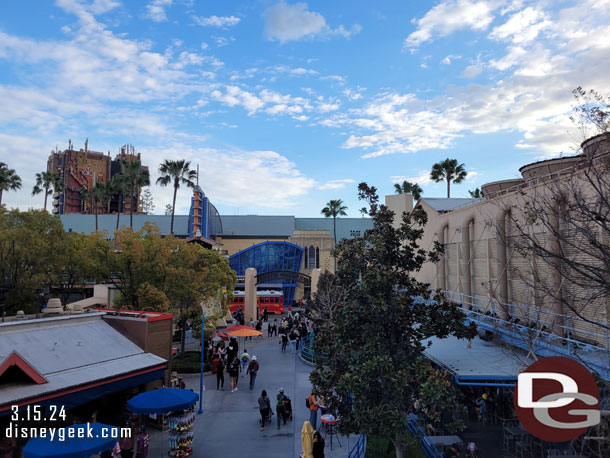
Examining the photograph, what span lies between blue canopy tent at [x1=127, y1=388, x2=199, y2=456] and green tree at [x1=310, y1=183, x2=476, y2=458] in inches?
167

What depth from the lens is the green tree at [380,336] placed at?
10281mm

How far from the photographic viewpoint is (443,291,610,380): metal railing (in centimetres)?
1200

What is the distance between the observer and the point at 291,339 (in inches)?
1238

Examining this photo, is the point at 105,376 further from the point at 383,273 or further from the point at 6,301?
the point at 6,301

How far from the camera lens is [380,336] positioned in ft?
36.8

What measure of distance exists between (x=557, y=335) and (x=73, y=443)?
47.6 ft

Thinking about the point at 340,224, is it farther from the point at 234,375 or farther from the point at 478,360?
the point at 478,360

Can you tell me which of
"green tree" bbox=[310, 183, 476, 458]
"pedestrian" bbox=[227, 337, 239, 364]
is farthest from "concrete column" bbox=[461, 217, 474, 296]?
"green tree" bbox=[310, 183, 476, 458]

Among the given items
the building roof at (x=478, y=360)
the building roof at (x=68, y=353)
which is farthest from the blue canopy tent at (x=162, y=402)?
the building roof at (x=478, y=360)

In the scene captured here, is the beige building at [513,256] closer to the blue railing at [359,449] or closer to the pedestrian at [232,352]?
the blue railing at [359,449]

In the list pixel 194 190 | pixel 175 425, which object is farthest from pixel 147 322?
pixel 194 190

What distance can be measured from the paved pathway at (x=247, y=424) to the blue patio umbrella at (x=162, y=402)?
197cm

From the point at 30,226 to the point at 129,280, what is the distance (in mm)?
10748

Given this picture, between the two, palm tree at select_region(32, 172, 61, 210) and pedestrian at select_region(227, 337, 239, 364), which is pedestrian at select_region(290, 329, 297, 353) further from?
palm tree at select_region(32, 172, 61, 210)
